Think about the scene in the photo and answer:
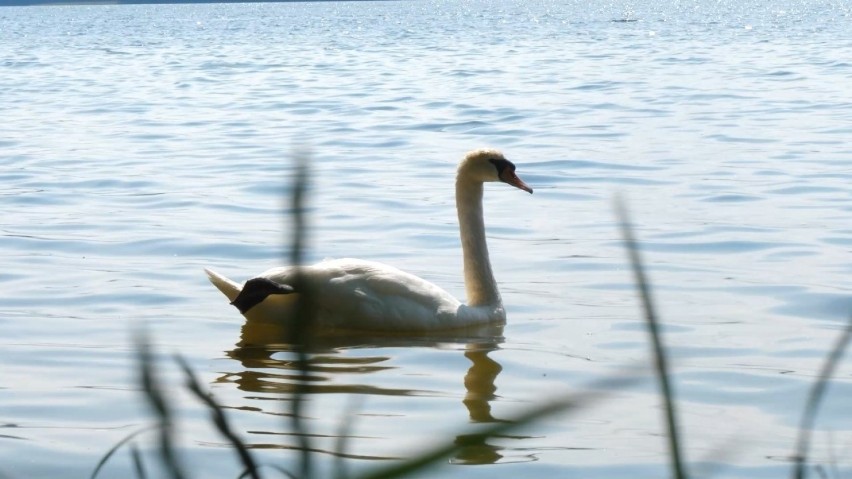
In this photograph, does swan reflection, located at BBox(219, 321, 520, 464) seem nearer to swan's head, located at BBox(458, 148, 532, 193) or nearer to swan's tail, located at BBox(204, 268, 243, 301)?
swan's tail, located at BBox(204, 268, 243, 301)

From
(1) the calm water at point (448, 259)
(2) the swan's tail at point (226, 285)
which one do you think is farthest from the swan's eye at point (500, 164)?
(2) the swan's tail at point (226, 285)

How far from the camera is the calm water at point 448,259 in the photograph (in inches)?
169

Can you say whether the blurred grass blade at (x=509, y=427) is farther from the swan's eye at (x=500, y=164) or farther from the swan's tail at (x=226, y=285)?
the swan's eye at (x=500, y=164)

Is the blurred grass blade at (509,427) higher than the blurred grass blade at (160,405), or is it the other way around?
the blurred grass blade at (509,427)

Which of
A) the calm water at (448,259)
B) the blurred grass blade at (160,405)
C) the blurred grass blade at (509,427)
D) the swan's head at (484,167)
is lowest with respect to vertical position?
the calm water at (448,259)

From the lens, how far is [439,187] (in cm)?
1023

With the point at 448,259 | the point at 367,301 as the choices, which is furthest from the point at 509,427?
the point at 448,259

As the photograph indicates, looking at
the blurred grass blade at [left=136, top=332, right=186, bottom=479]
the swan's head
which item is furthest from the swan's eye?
the blurred grass blade at [left=136, top=332, right=186, bottom=479]

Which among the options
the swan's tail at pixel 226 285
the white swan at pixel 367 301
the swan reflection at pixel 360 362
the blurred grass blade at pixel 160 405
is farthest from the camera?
the swan's tail at pixel 226 285

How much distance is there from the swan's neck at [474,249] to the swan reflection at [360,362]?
0.17m

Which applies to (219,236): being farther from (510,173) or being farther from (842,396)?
(842,396)

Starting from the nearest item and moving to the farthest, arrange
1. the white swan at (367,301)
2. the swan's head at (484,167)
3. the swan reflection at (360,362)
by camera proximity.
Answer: the swan reflection at (360,362) < the white swan at (367,301) < the swan's head at (484,167)

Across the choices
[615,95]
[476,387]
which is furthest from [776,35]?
[476,387]

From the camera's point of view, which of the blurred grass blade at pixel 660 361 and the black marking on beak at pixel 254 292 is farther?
the black marking on beak at pixel 254 292
